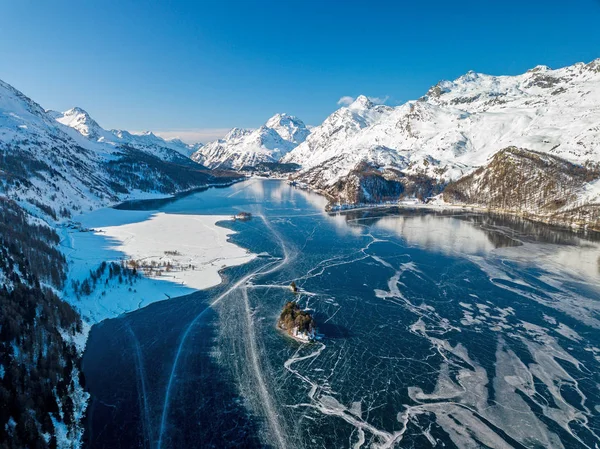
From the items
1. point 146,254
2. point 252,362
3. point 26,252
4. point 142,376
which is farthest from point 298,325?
point 26,252

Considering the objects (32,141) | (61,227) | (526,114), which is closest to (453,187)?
(526,114)

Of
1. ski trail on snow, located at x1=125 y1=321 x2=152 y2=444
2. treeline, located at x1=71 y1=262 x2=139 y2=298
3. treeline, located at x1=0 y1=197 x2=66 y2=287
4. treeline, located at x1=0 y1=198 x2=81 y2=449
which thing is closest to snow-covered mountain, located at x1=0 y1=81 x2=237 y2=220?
treeline, located at x1=0 y1=197 x2=66 y2=287

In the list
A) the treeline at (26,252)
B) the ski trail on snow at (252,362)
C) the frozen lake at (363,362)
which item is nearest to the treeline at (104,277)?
the treeline at (26,252)

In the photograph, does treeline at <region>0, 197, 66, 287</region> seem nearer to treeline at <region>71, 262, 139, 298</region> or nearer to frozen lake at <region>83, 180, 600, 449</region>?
treeline at <region>71, 262, 139, 298</region>

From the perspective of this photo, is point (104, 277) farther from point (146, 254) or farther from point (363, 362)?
point (363, 362)

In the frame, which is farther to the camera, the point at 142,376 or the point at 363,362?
the point at 363,362

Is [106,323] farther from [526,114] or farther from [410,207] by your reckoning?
[526,114]
